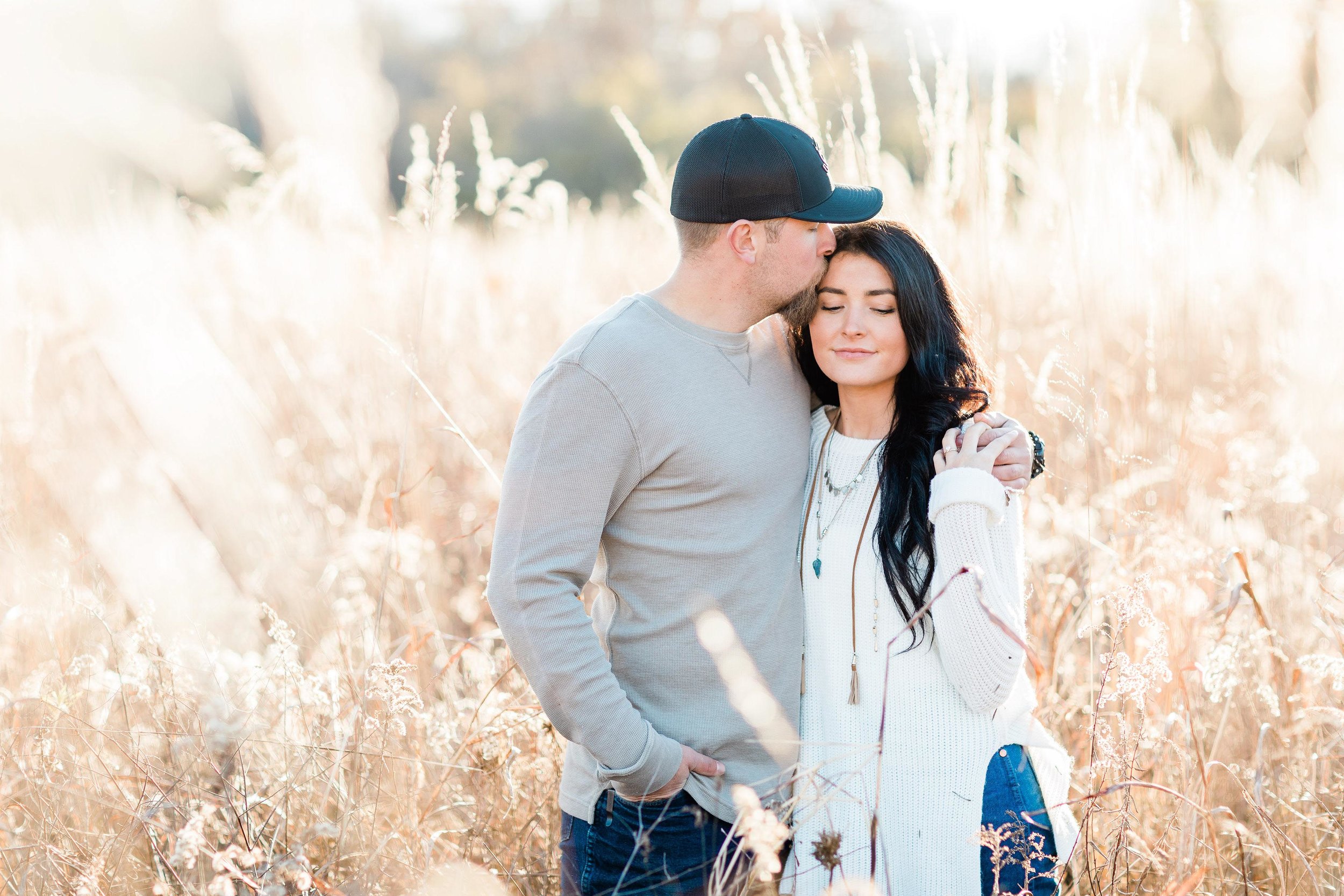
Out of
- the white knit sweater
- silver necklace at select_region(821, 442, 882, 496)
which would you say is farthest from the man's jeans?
silver necklace at select_region(821, 442, 882, 496)

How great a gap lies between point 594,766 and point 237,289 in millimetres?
3546

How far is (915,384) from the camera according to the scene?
196 cm

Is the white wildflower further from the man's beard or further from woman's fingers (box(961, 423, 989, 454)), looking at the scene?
the man's beard

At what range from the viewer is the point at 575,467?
5.40ft

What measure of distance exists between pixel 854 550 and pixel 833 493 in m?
0.13

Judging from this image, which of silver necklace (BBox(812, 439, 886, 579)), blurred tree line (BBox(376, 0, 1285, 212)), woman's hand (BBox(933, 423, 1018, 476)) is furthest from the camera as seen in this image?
blurred tree line (BBox(376, 0, 1285, 212))

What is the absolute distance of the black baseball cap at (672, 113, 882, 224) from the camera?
5.93 feet

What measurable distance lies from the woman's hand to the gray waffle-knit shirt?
0.26 metres

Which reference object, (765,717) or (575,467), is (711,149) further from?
(765,717)

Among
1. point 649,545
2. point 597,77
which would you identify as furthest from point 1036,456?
point 597,77

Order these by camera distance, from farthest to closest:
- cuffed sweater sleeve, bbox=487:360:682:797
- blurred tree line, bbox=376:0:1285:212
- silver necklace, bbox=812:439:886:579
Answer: blurred tree line, bbox=376:0:1285:212
silver necklace, bbox=812:439:886:579
cuffed sweater sleeve, bbox=487:360:682:797

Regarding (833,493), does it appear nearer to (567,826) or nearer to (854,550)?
(854,550)

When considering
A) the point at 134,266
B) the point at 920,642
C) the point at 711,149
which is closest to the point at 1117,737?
the point at 920,642

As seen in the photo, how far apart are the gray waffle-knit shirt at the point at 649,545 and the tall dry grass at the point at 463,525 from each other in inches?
10.9
